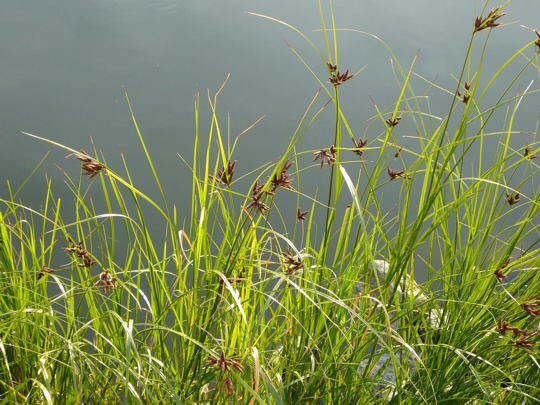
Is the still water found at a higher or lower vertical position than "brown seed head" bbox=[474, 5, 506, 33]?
lower

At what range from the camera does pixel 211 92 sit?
9.86 feet

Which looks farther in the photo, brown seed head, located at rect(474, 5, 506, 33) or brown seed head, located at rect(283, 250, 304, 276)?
brown seed head, located at rect(474, 5, 506, 33)

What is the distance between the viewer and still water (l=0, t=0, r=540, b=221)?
9.07ft

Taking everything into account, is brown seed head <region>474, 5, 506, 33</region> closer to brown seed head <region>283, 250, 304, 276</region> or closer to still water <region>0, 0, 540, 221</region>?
brown seed head <region>283, 250, 304, 276</region>

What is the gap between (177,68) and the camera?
3186 mm

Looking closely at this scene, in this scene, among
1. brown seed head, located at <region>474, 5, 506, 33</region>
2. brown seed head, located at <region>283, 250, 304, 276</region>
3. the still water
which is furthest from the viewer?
the still water

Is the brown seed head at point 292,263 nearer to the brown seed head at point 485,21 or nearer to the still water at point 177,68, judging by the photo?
the brown seed head at point 485,21

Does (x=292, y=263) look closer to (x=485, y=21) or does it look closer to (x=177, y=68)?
(x=485, y=21)

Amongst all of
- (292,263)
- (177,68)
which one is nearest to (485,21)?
(292,263)

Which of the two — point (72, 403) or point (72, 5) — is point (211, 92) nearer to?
point (72, 5)

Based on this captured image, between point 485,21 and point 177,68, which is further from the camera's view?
point 177,68

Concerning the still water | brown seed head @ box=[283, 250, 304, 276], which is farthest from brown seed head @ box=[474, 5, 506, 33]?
the still water

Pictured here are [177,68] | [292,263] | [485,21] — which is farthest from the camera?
[177,68]

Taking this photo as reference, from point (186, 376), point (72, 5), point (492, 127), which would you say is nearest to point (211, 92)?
point (72, 5)
